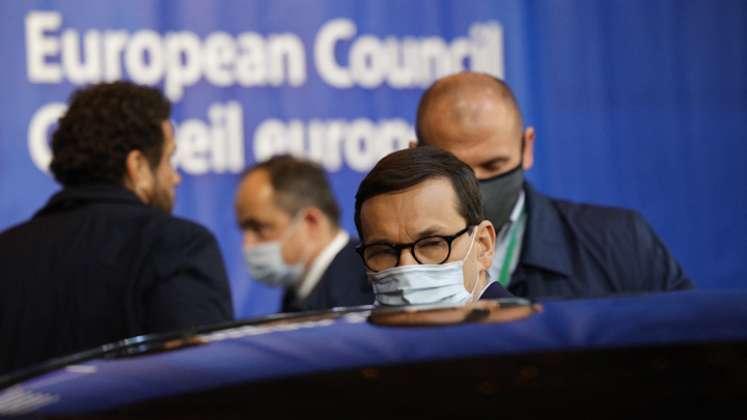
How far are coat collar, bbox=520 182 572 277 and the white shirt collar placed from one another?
184 centimetres

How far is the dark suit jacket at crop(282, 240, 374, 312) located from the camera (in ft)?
11.3

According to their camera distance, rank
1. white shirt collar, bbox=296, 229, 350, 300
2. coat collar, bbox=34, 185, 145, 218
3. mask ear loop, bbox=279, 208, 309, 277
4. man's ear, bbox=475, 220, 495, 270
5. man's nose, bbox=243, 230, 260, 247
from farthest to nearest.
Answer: man's nose, bbox=243, 230, 260, 247 < mask ear loop, bbox=279, 208, 309, 277 < white shirt collar, bbox=296, 229, 350, 300 < coat collar, bbox=34, 185, 145, 218 < man's ear, bbox=475, 220, 495, 270

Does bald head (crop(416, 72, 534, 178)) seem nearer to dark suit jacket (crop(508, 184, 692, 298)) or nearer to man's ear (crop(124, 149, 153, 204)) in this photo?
dark suit jacket (crop(508, 184, 692, 298))

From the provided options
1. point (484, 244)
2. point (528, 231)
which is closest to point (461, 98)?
point (528, 231)

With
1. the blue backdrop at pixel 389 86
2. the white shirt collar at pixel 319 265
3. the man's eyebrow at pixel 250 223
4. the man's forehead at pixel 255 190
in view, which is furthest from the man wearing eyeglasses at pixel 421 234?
the blue backdrop at pixel 389 86

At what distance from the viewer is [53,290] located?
3258 mm

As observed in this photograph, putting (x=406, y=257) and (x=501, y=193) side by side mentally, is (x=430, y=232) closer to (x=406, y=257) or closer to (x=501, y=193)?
(x=406, y=257)

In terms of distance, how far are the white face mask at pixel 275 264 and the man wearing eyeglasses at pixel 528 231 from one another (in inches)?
77.4

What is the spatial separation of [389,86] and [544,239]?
2.59 m

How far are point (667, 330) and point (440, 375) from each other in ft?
0.90

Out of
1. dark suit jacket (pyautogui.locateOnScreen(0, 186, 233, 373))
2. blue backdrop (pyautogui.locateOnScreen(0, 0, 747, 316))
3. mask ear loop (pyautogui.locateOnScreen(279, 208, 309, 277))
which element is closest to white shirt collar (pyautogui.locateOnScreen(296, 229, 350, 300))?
mask ear loop (pyautogui.locateOnScreen(279, 208, 309, 277))

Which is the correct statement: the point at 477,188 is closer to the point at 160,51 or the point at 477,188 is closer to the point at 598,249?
the point at 598,249

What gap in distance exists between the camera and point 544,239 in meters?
3.46

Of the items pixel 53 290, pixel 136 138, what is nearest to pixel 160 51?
pixel 136 138
